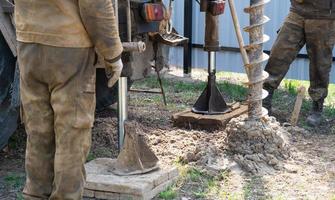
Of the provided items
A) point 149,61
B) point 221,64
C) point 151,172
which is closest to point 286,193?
point 151,172

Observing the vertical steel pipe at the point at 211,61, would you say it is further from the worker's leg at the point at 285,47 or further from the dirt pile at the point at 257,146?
the dirt pile at the point at 257,146

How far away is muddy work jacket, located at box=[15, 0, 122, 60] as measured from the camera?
129 inches

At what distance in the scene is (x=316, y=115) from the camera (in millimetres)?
6219

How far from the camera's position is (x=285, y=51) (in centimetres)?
610

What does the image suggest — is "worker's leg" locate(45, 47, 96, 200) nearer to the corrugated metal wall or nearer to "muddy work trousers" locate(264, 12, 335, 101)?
"muddy work trousers" locate(264, 12, 335, 101)

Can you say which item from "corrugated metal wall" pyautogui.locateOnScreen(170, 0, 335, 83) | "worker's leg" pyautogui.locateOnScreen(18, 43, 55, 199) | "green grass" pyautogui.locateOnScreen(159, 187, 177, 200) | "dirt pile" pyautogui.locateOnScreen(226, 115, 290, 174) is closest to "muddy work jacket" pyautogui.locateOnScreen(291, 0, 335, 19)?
"dirt pile" pyautogui.locateOnScreen(226, 115, 290, 174)

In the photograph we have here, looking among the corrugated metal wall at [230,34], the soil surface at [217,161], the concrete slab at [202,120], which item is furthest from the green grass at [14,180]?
the corrugated metal wall at [230,34]

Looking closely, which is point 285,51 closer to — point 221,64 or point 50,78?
point 221,64

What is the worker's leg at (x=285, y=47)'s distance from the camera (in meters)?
6.05

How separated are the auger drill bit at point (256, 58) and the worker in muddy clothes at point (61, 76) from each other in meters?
1.89

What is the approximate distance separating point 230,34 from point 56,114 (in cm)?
540

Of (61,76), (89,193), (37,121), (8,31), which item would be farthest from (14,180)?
(61,76)

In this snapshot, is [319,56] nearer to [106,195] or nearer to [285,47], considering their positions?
[285,47]

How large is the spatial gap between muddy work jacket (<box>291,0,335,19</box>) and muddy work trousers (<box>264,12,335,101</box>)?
0.05 m
